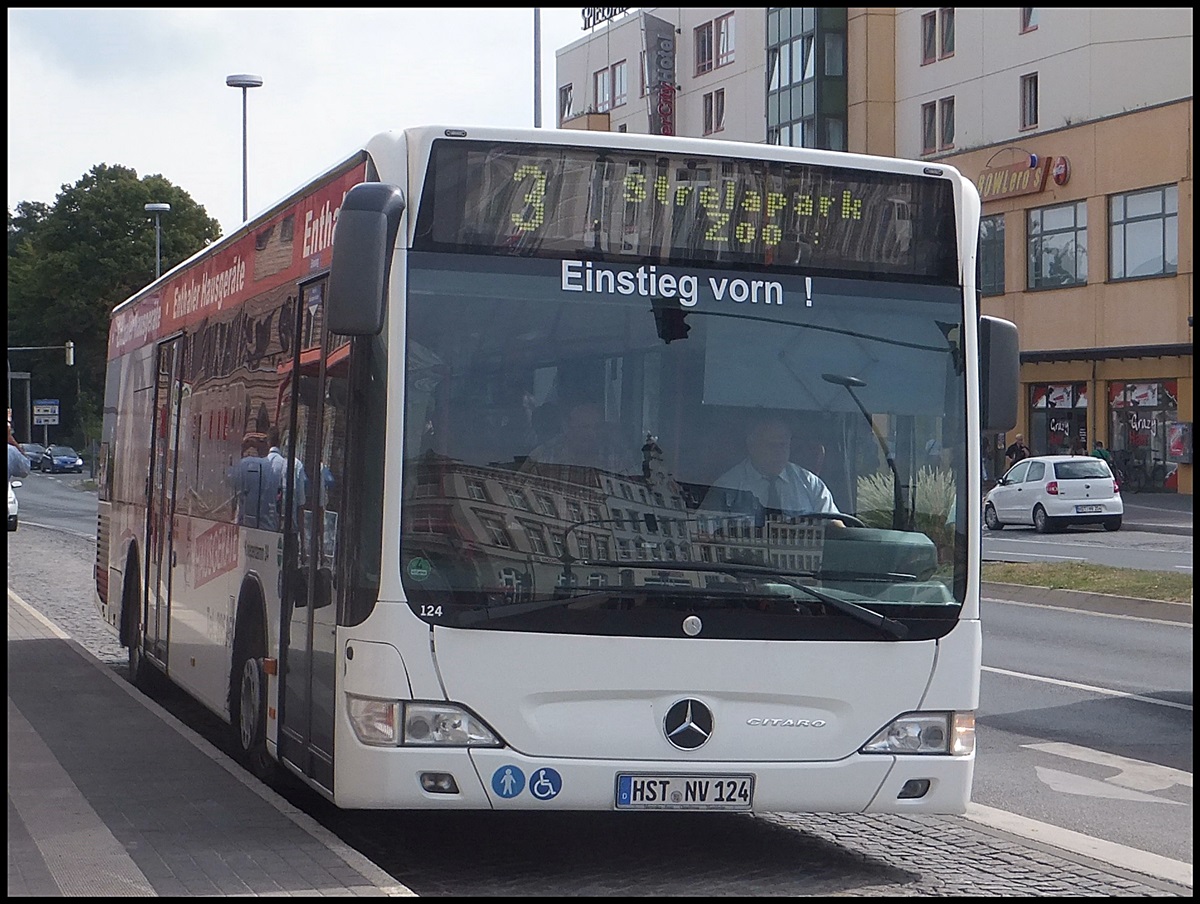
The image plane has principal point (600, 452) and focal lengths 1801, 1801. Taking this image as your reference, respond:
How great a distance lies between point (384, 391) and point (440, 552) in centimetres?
66

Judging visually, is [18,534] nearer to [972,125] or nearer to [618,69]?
[972,125]

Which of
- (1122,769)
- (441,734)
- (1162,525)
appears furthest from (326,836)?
(1162,525)

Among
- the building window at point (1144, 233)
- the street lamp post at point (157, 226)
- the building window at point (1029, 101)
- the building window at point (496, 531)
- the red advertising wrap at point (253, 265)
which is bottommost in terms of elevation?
the building window at point (496, 531)

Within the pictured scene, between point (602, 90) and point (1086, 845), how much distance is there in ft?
232

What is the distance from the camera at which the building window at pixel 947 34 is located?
191 ft

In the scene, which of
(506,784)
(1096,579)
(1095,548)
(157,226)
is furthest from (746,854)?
(157,226)

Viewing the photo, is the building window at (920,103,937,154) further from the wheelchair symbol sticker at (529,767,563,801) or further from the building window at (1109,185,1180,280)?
the wheelchair symbol sticker at (529,767,563,801)

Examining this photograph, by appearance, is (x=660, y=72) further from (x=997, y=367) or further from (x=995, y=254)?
(x=997, y=367)

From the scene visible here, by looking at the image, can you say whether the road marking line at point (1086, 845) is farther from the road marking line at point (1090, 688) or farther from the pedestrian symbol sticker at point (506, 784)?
the road marking line at point (1090, 688)

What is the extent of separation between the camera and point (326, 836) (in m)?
7.08

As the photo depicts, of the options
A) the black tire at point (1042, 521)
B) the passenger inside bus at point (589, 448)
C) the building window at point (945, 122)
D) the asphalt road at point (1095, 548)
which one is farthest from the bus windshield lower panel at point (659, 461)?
the building window at point (945, 122)

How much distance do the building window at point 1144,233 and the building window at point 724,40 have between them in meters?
22.1

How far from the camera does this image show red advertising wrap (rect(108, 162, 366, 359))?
8172 millimetres

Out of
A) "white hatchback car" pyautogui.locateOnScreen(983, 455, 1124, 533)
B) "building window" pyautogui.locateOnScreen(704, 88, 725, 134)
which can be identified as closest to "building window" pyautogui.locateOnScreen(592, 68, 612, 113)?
"building window" pyautogui.locateOnScreen(704, 88, 725, 134)
